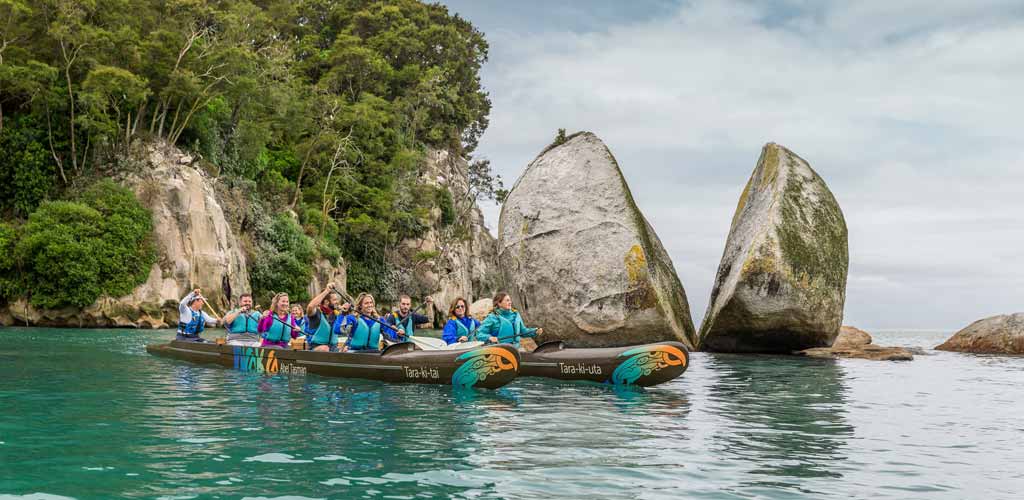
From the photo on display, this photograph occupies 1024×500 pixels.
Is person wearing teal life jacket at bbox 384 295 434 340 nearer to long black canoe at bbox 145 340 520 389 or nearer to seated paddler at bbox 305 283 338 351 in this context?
seated paddler at bbox 305 283 338 351

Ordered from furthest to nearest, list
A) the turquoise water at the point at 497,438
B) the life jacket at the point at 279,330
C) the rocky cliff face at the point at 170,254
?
1. the rocky cliff face at the point at 170,254
2. the life jacket at the point at 279,330
3. the turquoise water at the point at 497,438

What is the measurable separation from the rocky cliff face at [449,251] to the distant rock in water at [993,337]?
32.4m

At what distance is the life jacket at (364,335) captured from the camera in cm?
1463

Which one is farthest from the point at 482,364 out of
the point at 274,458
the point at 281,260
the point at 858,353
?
the point at 281,260

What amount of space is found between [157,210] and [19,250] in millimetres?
5575

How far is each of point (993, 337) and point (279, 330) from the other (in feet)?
73.6

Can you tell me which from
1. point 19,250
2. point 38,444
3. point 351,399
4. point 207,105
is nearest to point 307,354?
point 351,399

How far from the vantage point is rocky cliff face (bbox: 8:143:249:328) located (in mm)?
32500

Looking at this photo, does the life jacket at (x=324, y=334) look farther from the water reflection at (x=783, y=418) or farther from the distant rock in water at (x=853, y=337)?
the distant rock in water at (x=853, y=337)

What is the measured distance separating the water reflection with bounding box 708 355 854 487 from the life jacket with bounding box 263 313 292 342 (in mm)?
8129

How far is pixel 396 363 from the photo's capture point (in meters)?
13.2

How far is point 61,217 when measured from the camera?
106 feet

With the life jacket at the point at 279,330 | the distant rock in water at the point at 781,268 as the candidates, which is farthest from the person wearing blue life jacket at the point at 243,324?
the distant rock in water at the point at 781,268

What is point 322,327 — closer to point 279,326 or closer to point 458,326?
point 279,326
